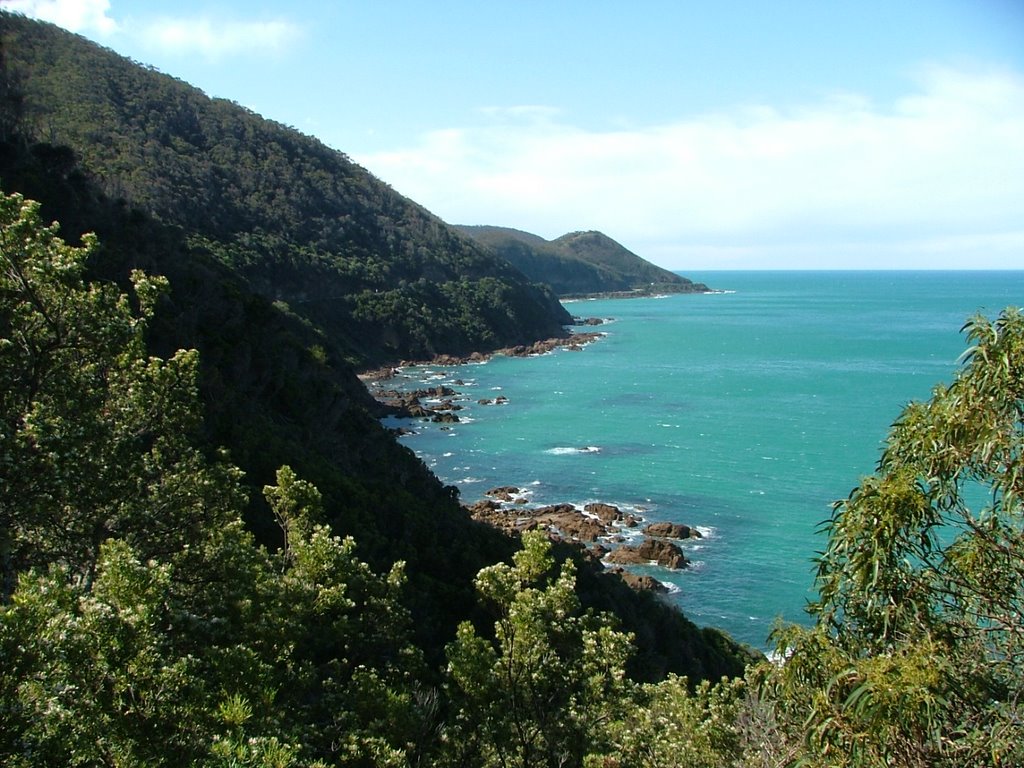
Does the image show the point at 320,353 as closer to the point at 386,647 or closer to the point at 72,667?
the point at 386,647

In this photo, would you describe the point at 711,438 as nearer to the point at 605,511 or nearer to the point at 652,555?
the point at 605,511

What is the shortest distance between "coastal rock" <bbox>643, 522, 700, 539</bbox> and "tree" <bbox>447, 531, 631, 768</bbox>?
1176 inches

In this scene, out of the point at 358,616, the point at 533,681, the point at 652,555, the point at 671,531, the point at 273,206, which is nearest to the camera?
the point at 533,681

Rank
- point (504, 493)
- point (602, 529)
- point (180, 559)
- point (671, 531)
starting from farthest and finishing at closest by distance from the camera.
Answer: point (504, 493)
point (602, 529)
point (671, 531)
point (180, 559)

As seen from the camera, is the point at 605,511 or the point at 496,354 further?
the point at 496,354

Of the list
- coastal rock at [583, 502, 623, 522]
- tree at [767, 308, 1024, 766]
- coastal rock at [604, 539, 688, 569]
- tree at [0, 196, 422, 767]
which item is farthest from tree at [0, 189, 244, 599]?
coastal rock at [583, 502, 623, 522]

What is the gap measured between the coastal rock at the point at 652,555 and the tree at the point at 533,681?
26.4 m

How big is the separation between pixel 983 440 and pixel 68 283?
32.1ft

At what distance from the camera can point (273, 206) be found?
105188 millimetres

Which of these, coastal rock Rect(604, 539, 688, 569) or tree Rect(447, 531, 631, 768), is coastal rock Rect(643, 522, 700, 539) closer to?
coastal rock Rect(604, 539, 688, 569)

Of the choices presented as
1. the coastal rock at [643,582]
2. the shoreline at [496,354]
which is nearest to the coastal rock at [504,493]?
the coastal rock at [643,582]

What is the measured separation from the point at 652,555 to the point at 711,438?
24.8 metres

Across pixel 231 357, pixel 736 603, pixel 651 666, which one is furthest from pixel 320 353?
pixel 651 666

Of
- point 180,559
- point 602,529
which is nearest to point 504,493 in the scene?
point 602,529
